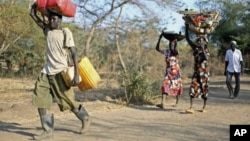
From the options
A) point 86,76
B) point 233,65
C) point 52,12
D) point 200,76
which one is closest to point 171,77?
point 200,76

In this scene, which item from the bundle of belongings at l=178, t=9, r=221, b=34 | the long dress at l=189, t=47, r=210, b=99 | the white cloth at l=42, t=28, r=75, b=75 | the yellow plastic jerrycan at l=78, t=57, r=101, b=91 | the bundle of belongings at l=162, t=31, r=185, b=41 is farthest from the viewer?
the bundle of belongings at l=162, t=31, r=185, b=41

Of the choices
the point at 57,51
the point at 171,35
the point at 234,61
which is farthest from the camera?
the point at 234,61

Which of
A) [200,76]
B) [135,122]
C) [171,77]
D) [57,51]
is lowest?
[135,122]

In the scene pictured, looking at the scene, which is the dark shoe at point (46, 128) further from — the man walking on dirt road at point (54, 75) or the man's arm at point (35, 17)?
the man's arm at point (35, 17)

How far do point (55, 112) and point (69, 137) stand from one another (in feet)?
9.04

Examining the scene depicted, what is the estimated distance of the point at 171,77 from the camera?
10.1 metres

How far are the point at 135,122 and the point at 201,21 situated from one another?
2631 millimetres

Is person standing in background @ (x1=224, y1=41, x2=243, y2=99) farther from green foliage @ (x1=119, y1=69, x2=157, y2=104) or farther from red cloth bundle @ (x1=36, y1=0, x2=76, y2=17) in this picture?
red cloth bundle @ (x1=36, y1=0, x2=76, y2=17)

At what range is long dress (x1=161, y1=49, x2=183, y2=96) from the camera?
998 cm

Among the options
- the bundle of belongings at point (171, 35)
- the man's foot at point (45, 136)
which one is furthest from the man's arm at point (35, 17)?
the bundle of belongings at point (171, 35)

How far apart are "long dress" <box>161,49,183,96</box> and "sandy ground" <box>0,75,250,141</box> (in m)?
0.41

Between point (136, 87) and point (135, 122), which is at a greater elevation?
point (136, 87)

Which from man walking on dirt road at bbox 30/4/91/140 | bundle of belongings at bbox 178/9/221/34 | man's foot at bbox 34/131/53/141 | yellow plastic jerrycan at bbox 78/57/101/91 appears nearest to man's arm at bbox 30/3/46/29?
man walking on dirt road at bbox 30/4/91/140

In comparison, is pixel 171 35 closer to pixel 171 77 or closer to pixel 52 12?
pixel 171 77
